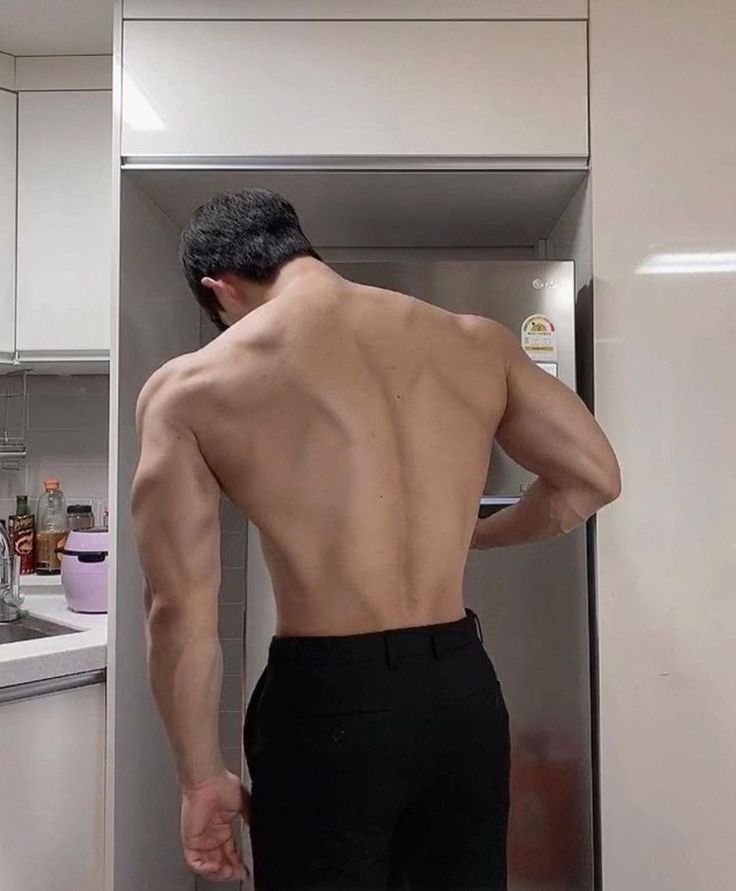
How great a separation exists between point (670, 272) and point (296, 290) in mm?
787

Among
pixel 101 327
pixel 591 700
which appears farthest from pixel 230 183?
pixel 591 700

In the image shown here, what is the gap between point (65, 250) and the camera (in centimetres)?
177

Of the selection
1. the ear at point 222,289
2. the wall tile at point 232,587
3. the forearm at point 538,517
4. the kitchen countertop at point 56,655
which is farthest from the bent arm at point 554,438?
the wall tile at point 232,587

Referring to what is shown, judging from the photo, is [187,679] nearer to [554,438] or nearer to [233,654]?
[554,438]

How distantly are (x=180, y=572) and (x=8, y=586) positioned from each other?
0.94 meters

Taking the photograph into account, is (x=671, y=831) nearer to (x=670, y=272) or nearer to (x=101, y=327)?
(x=670, y=272)

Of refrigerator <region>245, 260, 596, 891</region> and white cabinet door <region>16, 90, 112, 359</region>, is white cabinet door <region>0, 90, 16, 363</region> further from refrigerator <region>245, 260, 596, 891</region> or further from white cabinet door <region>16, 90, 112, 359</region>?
refrigerator <region>245, 260, 596, 891</region>

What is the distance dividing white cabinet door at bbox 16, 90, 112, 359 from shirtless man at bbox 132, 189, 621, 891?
0.78m

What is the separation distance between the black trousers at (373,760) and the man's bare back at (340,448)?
0.04 meters

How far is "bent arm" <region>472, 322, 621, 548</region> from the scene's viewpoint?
3.75 feet

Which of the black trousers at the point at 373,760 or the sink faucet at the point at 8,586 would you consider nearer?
the black trousers at the point at 373,760

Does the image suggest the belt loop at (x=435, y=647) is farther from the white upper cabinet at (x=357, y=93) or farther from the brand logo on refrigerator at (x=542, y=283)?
the white upper cabinet at (x=357, y=93)

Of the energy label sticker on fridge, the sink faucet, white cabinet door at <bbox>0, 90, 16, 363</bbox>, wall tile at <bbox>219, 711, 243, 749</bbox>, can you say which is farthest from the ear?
wall tile at <bbox>219, 711, 243, 749</bbox>

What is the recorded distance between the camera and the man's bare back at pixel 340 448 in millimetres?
1000
